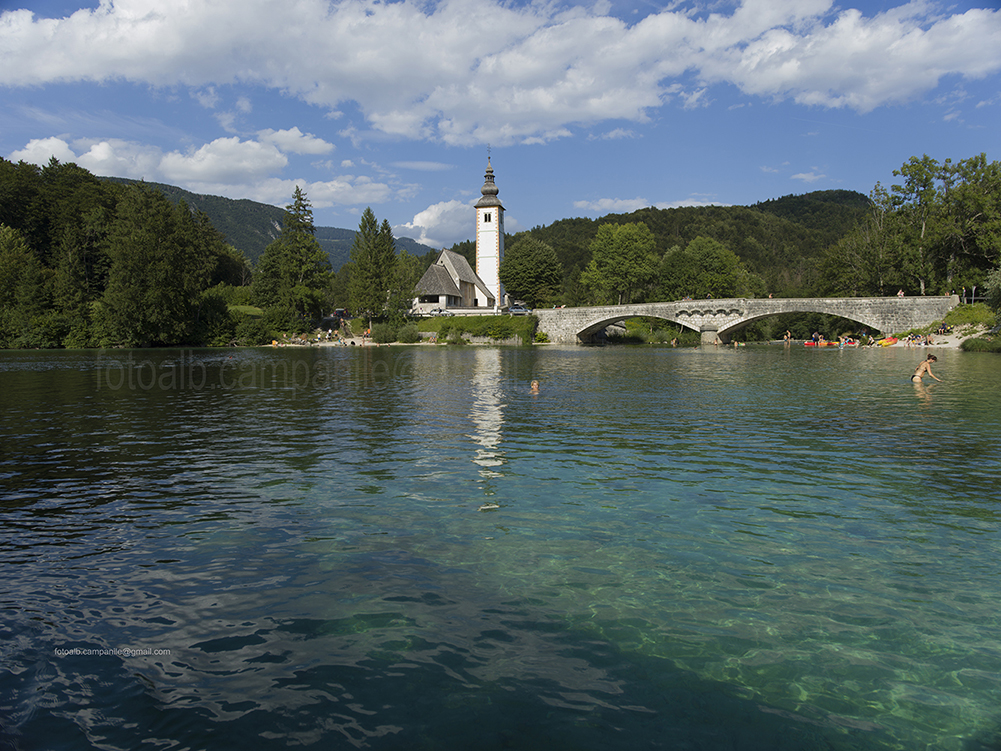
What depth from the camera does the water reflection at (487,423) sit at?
12.0 meters

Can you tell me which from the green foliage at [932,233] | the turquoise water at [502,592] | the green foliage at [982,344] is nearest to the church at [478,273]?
the green foliage at [932,233]

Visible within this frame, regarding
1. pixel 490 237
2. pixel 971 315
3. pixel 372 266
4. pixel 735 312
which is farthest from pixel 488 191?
pixel 971 315

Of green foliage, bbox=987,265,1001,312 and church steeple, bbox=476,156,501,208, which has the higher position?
church steeple, bbox=476,156,501,208

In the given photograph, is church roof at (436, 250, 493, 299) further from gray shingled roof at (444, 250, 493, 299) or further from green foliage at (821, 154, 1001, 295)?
green foliage at (821, 154, 1001, 295)

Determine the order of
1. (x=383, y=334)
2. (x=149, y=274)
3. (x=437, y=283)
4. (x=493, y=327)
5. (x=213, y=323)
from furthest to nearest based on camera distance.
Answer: (x=437, y=283)
(x=493, y=327)
(x=383, y=334)
(x=213, y=323)
(x=149, y=274)

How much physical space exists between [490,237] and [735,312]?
43544 mm

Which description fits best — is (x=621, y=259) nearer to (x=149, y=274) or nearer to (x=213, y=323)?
(x=213, y=323)

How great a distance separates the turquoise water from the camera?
4.39 m

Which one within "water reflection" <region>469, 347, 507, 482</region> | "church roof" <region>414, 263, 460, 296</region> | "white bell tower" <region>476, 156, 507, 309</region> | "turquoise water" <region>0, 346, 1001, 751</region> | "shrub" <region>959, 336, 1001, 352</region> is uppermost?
"white bell tower" <region>476, 156, 507, 309</region>

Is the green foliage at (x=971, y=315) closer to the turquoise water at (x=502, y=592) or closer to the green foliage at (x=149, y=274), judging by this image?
the turquoise water at (x=502, y=592)

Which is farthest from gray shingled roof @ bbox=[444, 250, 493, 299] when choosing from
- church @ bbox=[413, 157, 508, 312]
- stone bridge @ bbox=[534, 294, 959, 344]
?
stone bridge @ bbox=[534, 294, 959, 344]

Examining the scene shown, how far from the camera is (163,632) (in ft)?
18.0

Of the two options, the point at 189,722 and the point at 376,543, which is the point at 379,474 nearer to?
the point at 376,543

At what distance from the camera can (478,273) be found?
104188 millimetres
